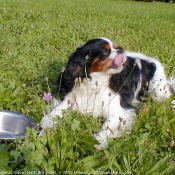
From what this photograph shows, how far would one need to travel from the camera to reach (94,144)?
2.56m

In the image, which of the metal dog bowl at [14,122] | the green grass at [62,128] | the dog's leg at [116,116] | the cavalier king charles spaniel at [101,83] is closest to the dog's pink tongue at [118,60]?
the cavalier king charles spaniel at [101,83]

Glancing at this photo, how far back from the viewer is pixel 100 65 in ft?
11.5

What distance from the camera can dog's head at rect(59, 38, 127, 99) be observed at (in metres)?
3.48

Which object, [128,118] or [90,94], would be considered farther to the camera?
[90,94]

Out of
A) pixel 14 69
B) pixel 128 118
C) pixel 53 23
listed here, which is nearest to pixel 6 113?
pixel 128 118

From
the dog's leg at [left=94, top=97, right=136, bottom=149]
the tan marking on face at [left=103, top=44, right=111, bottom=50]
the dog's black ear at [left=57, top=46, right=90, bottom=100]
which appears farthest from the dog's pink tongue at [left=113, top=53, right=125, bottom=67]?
the dog's leg at [left=94, top=97, right=136, bottom=149]

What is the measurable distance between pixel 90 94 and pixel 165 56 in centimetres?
268

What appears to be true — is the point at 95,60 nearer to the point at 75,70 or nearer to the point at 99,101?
the point at 75,70

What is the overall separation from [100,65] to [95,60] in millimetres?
74

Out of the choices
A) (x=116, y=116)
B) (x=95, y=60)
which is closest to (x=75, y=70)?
(x=95, y=60)

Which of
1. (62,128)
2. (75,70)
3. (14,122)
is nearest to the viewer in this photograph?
(62,128)

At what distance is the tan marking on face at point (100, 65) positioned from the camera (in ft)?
11.4

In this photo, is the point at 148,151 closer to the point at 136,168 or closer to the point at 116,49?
the point at 136,168

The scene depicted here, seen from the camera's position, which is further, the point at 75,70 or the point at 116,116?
the point at 75,70
